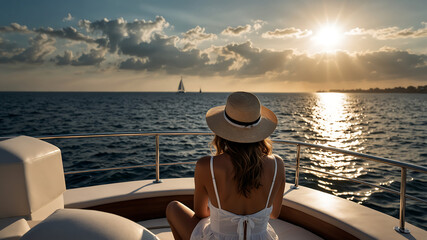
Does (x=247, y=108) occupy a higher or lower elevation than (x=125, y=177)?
higher

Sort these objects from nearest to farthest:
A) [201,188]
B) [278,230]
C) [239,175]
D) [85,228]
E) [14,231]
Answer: [85,228] → [14,231] → [239,175] → [201,188] → [278,230]

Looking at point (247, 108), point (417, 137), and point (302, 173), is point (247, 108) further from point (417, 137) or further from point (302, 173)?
point (417, 137)

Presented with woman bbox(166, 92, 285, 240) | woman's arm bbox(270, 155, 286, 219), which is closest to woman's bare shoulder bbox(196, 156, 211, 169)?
woman bbox(166, 92, 285, 240)

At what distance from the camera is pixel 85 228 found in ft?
2.66

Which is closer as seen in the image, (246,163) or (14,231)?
(14,231)

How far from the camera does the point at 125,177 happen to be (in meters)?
7.72

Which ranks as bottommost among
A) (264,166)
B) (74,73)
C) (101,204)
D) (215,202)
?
(101,204)

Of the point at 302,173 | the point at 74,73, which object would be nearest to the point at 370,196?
the point at 302,173

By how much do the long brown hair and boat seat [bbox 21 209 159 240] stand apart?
0.55 metres

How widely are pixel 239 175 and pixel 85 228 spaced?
72 centimetres

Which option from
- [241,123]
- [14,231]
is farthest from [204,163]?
[14,231]

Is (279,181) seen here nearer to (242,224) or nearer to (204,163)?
(242,224)

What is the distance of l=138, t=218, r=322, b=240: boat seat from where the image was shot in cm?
223

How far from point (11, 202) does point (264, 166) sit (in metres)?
1.29
